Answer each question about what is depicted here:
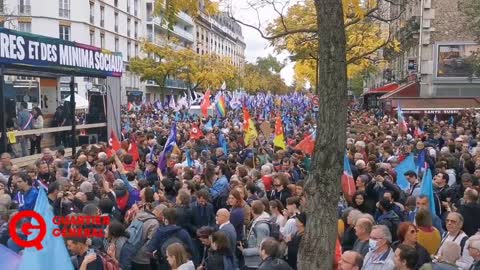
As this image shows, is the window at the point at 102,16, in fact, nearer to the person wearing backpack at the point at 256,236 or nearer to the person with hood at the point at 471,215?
the person wearing backpack at the point at 256,236

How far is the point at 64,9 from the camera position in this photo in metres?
51.8

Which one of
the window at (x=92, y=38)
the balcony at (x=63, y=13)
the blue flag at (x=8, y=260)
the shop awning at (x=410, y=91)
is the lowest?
the blue flag at (x=8, y=260)

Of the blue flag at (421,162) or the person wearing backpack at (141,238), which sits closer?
the person wearing backpack at (141,238)

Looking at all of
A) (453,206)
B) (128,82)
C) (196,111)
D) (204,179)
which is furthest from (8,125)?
(128,82)

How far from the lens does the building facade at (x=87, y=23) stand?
50250 mm

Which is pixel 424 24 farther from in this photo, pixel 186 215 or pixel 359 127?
pixel 186 215

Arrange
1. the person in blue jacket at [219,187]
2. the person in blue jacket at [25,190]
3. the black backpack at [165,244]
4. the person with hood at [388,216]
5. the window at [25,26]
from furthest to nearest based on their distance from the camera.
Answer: the window at [25,26]
the person in blue jacket at [219,187]
the person in blue jacket at [25,190]
the person with hood at [388,216]
the black backpack at [165,244]

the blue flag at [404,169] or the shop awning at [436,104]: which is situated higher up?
the shop awning at [436,104]

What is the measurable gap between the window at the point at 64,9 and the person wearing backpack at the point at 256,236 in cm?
4824

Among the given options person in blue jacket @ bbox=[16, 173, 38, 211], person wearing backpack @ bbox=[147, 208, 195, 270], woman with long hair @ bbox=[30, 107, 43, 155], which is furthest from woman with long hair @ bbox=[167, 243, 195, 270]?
woman with long hair @ bbox=[30, 107, 43, 155]

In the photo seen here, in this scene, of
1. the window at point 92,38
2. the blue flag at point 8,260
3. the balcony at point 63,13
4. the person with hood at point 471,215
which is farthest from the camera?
the window at point 92,38

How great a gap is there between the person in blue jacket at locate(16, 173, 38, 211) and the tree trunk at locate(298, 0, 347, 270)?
566 cm

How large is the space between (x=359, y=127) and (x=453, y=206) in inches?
551

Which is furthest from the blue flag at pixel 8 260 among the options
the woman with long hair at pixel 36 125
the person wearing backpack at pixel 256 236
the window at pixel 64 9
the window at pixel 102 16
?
the window at pixel 102 16
